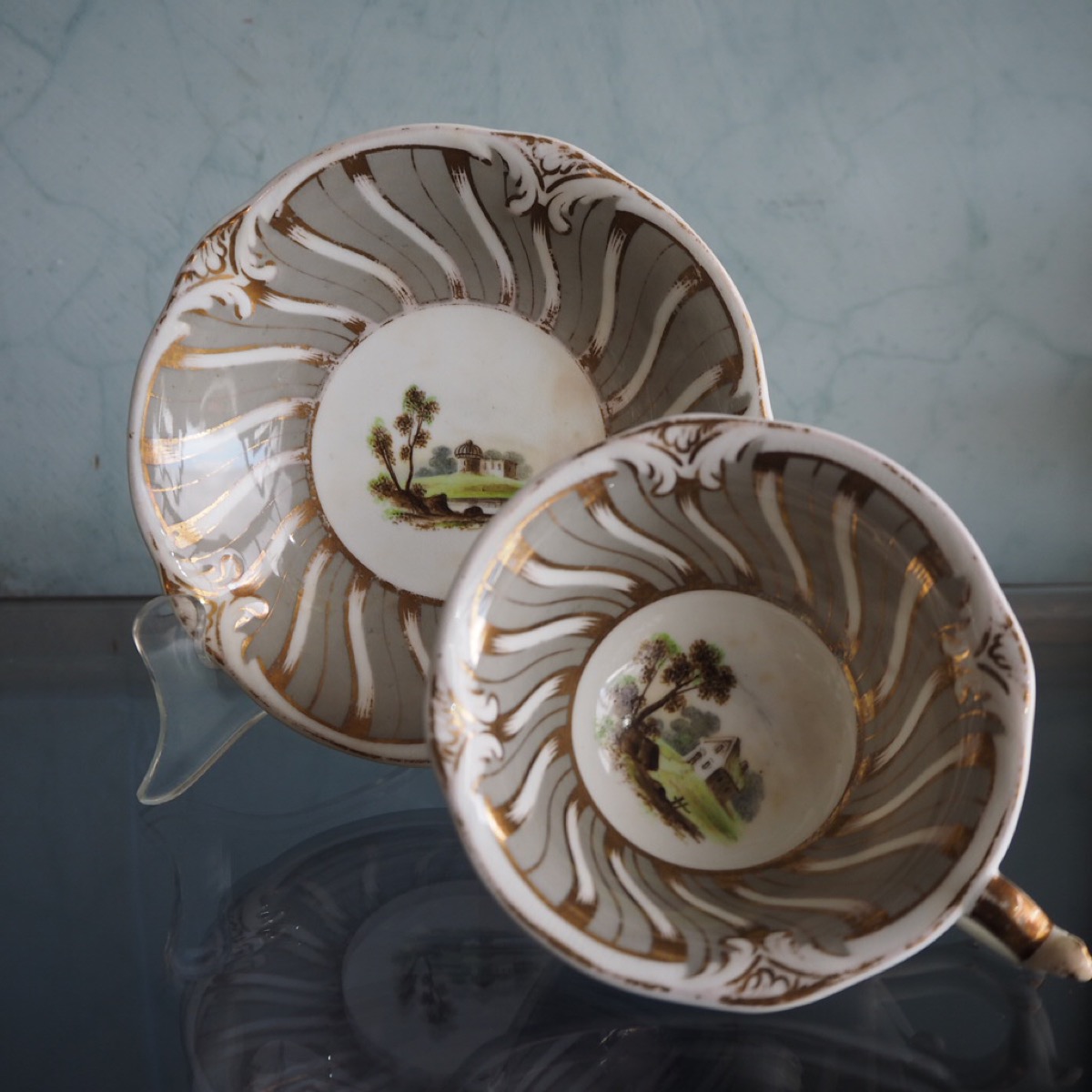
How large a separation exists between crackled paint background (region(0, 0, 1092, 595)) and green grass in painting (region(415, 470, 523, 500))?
0.29m

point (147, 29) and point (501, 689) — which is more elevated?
point (147, 29)

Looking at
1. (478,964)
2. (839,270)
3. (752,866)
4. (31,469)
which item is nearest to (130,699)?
(31,469)

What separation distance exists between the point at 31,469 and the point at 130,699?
20 centimetres

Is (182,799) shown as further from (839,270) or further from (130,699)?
(839,270)

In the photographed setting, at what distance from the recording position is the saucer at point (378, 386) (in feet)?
1.80

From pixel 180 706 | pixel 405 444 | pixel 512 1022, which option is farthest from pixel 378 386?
pixel 512 1022

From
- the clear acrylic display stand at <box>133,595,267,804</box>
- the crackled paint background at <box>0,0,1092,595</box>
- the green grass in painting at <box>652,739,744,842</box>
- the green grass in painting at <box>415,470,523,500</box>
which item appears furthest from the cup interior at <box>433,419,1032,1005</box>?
the crackled paint background at <box>0,0,1092,595</box>

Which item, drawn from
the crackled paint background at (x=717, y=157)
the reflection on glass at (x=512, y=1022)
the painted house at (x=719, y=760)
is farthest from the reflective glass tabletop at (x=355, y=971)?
the crackled paint background at (x=717, y=157)

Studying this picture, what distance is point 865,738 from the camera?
48cm

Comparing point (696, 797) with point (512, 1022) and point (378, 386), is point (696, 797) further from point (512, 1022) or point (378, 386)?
point (378, 386)

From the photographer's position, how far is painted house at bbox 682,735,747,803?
1.61 ft

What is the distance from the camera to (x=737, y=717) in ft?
1.62

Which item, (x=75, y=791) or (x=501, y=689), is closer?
(x=501, y=689)

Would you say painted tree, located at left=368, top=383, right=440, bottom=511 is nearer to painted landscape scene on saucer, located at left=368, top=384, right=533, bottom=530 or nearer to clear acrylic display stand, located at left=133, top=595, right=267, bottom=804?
painted landscape scene on saucer, located at left=368, top=384, right=533, bottom=530
